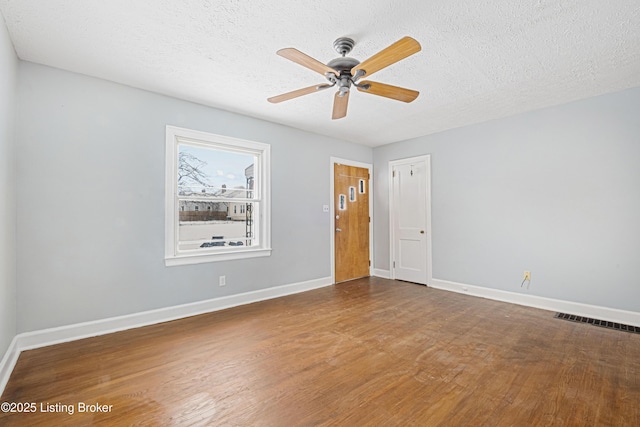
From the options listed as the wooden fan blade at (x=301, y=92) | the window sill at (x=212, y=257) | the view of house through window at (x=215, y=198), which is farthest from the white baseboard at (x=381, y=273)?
the wooden fan blade at (x=301, y=92)

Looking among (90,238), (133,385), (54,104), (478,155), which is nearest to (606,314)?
(478,155)

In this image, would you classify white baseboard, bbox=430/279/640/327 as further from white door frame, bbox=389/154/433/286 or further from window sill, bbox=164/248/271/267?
window sill, bbox=164/248/271/267

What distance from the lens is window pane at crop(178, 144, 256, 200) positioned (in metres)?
3.49

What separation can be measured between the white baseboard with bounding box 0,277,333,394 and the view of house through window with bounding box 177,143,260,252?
696mm

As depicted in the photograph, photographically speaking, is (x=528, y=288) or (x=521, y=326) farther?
(x=528, y=288)

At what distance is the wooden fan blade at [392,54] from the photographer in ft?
5.83

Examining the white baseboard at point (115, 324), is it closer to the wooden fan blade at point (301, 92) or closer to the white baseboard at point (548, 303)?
the wooden fan blade at point (301, 92)

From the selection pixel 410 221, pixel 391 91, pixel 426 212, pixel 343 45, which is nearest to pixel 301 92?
pixel 343 45

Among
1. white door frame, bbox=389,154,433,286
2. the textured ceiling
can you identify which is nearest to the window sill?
the textured ceiling

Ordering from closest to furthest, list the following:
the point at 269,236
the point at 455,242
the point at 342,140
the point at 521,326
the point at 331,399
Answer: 1. the point at 331,399
2. the point at 521,326
3. the point at 269,236
4. the point at 455,242
5. the point at 342,140

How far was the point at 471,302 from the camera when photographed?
153 inches

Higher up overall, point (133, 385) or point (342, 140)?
point (342, 140)

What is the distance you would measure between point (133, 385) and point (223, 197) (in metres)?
2.25

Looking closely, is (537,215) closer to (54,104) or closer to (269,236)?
(269,236)
